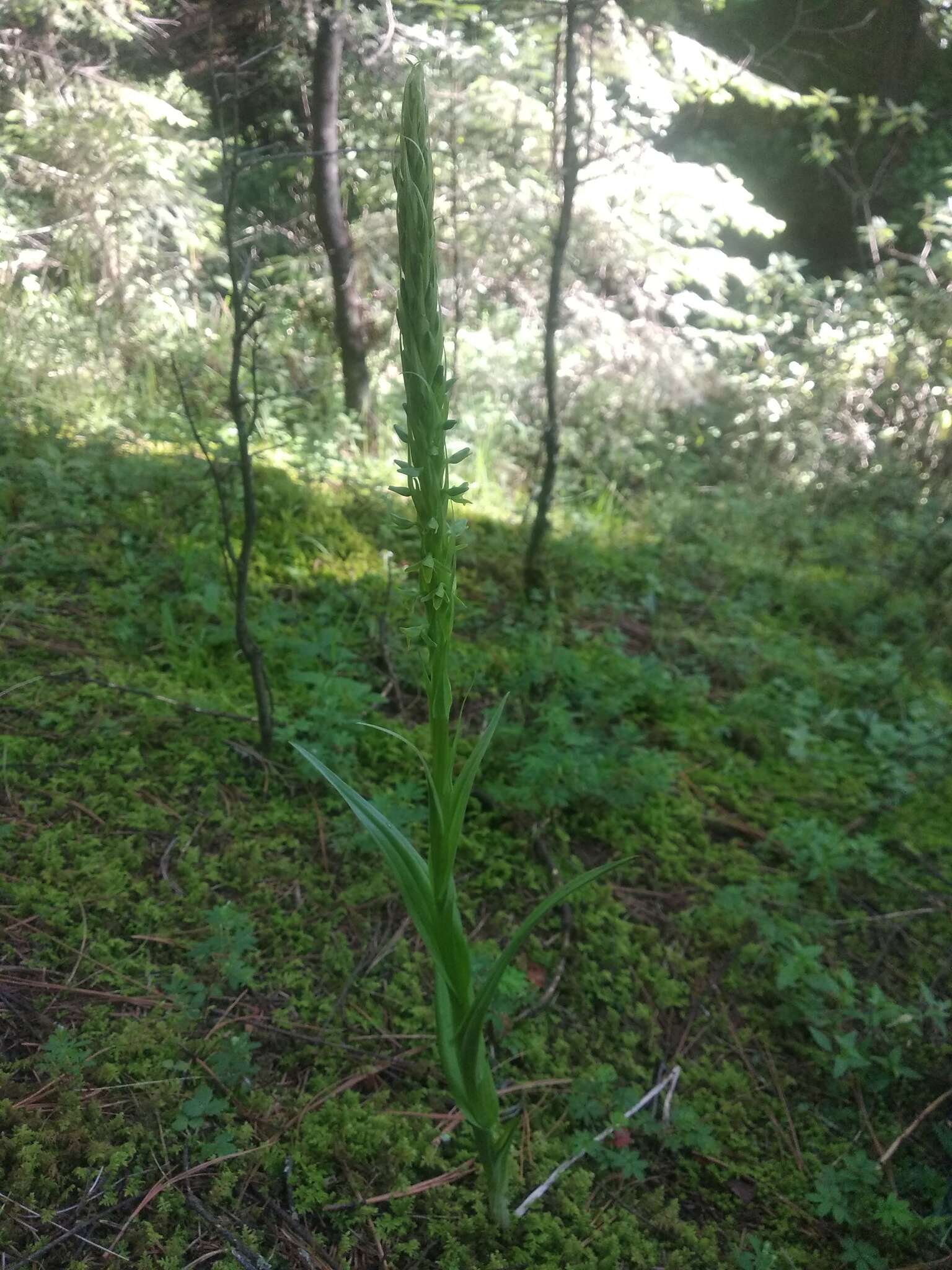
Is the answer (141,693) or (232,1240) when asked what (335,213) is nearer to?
(141,693)

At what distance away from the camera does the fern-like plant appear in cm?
109

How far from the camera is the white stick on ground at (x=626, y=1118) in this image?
1.63 metres

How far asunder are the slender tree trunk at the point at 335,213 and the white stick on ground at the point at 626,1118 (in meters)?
4.44

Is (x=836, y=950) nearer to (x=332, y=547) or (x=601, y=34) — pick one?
(x=332, y=547)

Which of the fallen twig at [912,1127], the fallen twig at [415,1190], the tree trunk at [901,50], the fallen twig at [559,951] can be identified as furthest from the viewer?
the tree trunk at [901,50]

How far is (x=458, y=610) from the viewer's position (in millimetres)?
3875

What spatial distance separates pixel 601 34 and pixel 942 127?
17.6 feet

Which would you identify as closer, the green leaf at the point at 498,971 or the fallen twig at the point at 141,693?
the green leaf at the point at 498,971

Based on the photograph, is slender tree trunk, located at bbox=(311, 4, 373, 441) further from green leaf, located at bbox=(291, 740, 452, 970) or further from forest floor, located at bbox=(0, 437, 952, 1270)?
green leaf, located at bbox=(291, 740, 452, 970)

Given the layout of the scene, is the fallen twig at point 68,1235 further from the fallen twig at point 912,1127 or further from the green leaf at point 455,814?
the fallen twig at point 912,1127

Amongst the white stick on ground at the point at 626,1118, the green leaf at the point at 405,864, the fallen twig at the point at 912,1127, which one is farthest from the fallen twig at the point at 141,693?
the fallen twig at the point at 912,1127

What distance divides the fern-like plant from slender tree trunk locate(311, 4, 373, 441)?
3.72m

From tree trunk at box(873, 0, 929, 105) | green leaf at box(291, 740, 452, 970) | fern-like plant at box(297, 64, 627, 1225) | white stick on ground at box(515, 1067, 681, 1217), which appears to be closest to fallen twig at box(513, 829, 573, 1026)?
white stick on ground at box(515, 1067, 681, 1217)

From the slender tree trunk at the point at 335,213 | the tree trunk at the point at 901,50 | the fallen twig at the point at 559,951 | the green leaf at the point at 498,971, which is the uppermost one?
the tree trunk at the point at 901,50
